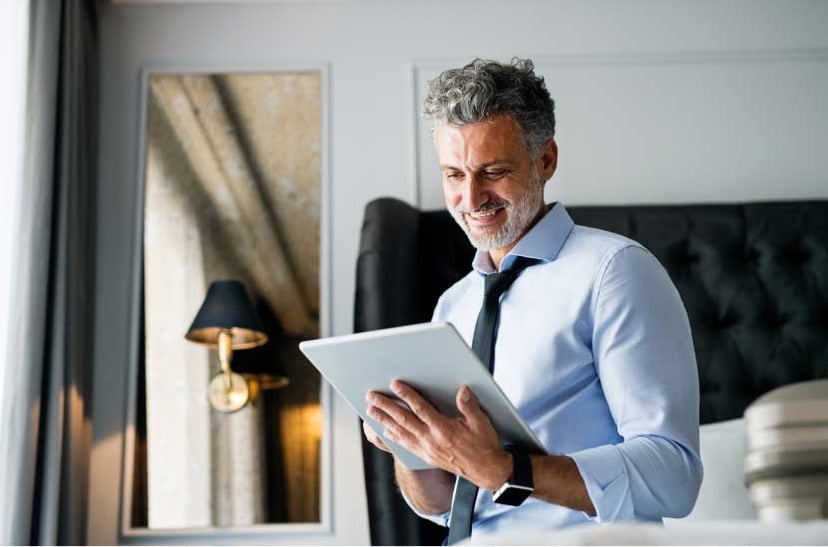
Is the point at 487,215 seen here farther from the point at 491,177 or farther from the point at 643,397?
the point at 643,397

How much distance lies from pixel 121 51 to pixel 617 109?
164cm

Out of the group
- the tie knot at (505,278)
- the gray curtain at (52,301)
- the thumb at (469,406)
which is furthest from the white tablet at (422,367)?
the gray curtain at (52,301)

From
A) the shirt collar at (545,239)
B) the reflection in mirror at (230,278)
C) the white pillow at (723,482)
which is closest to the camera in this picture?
the shirt collar at (545,239)

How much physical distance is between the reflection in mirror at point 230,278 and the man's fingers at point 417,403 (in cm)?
153

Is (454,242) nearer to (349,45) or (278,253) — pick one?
(278,253)

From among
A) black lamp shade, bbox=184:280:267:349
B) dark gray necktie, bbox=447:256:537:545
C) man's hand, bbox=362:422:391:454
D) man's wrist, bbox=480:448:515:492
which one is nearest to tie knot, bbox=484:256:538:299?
dark gray necktie, bbox=447:256:537:545

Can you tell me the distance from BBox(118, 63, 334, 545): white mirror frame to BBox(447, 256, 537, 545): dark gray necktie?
1.26 meters

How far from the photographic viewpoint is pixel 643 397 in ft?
4.50

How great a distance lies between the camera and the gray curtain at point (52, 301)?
2412mm

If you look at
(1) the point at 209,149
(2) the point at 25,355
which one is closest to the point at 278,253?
(1) the point at 209,149

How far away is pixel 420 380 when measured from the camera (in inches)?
52.3

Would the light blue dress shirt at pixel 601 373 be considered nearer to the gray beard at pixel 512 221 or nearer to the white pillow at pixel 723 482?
the gray beard at pixel 512 221

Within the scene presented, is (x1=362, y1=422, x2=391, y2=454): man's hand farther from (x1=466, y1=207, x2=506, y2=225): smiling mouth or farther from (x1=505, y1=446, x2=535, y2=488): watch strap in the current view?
(x1=466, y1=207, x2=506, y2=225): smiling mouth

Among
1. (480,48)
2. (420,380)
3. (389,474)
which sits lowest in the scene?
(389,474)
